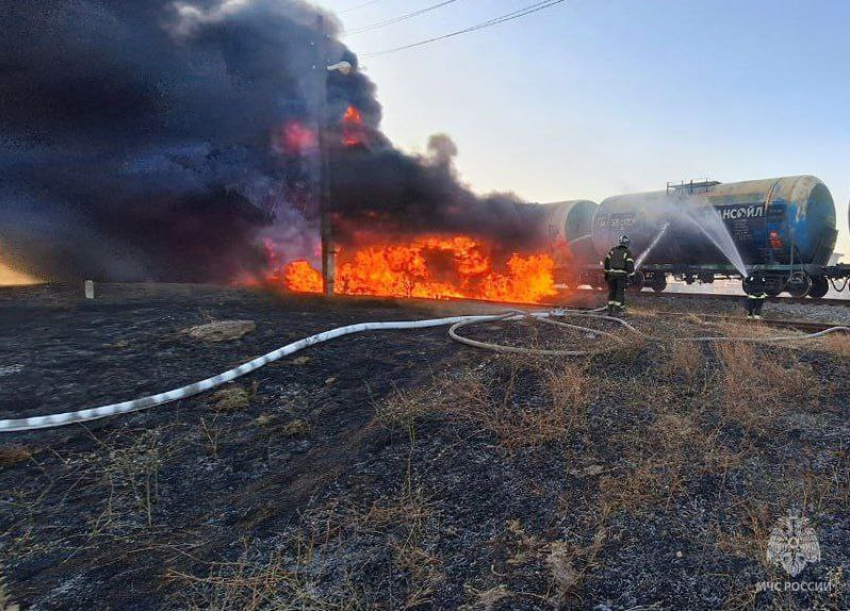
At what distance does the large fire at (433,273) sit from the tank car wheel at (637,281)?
3.16 m

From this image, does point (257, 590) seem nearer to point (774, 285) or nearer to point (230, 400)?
point (230, 400)

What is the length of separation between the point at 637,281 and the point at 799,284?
5.10 meters

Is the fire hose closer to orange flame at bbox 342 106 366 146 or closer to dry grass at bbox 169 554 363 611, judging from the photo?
dry grass at bbox 169 554 363 611

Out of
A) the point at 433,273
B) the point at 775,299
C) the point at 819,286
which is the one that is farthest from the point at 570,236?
the point at 819,286

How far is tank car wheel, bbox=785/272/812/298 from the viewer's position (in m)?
14.3

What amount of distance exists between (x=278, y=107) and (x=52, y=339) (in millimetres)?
13010

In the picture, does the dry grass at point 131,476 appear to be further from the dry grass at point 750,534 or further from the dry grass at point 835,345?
the dry grass at point 835,345

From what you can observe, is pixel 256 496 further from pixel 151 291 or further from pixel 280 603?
pixel 151 291

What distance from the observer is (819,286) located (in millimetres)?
15617

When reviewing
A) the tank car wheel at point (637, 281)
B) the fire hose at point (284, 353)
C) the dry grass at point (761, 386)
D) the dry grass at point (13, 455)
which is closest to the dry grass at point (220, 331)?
the fire hose at point (284, 353)

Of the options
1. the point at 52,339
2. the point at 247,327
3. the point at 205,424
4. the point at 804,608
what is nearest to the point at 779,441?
the point at 804,608

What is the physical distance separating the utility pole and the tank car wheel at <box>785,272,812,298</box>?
14.3 meters

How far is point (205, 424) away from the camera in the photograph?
468 cm

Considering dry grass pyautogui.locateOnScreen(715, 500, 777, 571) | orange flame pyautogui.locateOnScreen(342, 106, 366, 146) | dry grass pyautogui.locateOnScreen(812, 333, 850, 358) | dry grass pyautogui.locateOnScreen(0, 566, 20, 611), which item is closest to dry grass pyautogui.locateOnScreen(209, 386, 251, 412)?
dry grass pyautogui.locateOnScreen(0, 566, 20, 611)
